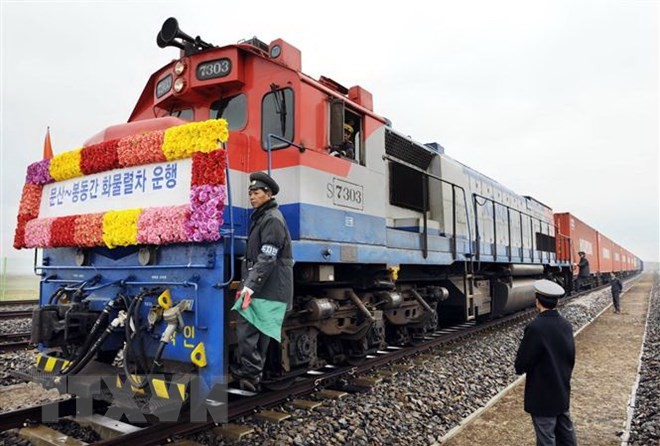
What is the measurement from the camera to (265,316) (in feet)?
12.8

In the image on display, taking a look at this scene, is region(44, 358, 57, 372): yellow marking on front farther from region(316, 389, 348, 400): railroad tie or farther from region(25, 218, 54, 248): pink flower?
region(316, 389, 348, 400): railroad tie

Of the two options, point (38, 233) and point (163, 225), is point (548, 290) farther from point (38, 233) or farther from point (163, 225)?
point (38, 233)

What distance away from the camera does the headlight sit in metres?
5.05

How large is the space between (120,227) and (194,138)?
110 centimetres

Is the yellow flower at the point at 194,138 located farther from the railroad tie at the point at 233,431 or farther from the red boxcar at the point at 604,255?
the red boxcar at the point at 604,255

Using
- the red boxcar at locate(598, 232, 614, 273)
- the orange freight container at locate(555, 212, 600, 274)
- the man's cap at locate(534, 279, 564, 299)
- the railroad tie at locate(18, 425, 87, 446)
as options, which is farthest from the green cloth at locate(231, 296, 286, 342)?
the red boxcar at locate(598, 232, 614, 273)

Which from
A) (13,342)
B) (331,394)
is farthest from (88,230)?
(13,342)

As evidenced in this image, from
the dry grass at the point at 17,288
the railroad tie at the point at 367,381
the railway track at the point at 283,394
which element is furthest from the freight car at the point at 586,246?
the dry grass at the point at 17,288

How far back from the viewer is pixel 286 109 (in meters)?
4.73

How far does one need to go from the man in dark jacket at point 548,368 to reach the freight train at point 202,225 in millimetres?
2105

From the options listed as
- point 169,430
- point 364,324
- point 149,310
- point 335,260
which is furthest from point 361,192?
point 169,430

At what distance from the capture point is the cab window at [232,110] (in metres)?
4.94

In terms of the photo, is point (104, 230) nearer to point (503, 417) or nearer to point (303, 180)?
point (303, 180)

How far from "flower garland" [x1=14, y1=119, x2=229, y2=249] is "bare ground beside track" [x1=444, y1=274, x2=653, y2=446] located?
9.18ft
